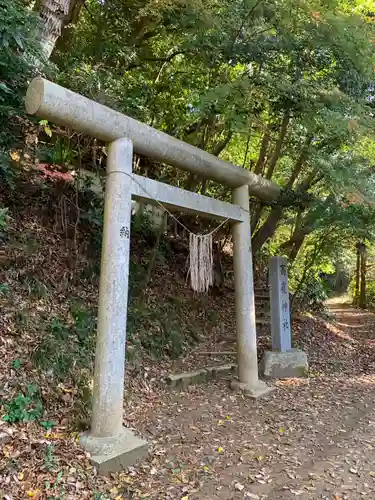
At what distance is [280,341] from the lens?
20.9 ft

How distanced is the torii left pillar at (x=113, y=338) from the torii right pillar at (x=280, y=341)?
10.7 feet

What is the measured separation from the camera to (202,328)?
285 inches

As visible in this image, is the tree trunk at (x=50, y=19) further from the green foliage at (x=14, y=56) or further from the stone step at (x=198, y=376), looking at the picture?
the stone step at (x=198, y=376)

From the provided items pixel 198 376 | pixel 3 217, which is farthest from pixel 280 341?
pixel 3 217

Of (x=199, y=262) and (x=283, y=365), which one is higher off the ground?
(x=199, y=262)

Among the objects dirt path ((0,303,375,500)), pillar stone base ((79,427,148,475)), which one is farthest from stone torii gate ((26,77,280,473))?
dirt path ((0,303,375,500))

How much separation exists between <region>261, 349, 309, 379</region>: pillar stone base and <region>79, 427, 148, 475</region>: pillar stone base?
3.18 metres

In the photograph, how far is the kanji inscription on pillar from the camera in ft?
21.1

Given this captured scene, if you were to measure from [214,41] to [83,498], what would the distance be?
5.74 metres

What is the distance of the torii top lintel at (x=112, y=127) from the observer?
3.14 m

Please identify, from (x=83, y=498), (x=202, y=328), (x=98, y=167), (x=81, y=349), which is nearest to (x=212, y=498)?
(x=83, y=498)

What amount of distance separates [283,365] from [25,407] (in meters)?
4.15

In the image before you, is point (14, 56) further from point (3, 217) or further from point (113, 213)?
point (113, 213)

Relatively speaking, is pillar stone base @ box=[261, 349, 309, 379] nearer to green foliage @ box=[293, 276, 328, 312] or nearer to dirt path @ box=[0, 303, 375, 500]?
dirt path @ box=[0, 303, 375, 500]
